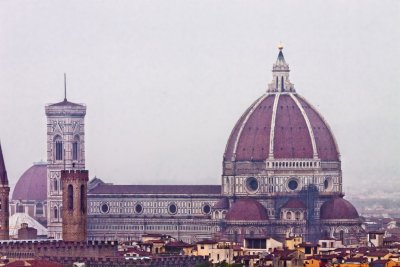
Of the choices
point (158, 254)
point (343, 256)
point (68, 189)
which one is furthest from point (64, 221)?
point (343, 256)

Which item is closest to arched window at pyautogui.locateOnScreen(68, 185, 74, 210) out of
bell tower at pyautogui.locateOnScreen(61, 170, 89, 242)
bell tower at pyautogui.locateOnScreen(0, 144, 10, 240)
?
bell tower at pyautogui.locateOnScreen(61, 170, 89, 242)

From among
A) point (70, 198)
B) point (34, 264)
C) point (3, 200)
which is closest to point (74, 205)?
point (70, 198)

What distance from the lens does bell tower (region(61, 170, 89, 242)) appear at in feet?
608

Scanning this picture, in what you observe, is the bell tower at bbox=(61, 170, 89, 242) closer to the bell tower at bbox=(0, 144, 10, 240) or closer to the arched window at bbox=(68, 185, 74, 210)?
the arched window at bbox=(68, 185, 74, 210)

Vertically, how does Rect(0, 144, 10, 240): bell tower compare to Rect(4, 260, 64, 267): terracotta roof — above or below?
above

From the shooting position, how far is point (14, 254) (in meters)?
174

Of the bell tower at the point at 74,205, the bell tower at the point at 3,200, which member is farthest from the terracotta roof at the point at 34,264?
the bell tower at the point at 3,200

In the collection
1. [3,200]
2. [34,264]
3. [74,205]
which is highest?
[3,200]

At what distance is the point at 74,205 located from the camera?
18550cm

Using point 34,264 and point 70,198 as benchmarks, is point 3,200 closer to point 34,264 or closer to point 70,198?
point 70,198

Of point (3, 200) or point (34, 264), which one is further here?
point (3, 200)

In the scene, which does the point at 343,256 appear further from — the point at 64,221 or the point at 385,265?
the point at 64,221

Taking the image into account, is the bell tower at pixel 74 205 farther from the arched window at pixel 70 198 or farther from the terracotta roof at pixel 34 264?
the terracotta roof at pixel 34 264

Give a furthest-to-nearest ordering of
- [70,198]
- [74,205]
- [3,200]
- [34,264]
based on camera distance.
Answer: [70,198] < [3,200] < [74,205] < [34,264]
